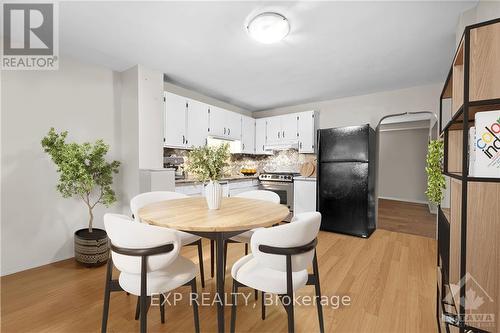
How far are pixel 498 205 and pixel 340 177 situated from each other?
2.80 meters

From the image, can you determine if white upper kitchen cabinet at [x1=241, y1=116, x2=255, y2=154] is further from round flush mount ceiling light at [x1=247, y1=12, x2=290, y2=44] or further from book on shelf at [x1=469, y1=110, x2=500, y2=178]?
book on shelf at [x1=469, y1=110, x2=500, y2=178]

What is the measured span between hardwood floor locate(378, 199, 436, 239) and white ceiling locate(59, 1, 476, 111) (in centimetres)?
253

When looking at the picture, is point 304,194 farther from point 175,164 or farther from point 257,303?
point 257,303

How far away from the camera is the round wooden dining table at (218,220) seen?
1.28 metres

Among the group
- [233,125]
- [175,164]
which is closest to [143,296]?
[175,164]

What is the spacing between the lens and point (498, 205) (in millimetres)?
956

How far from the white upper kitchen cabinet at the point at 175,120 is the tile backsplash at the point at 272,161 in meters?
1.46

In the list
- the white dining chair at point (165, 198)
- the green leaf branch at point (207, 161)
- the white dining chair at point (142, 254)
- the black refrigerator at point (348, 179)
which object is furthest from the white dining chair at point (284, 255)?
the black refrigerator at point (348, 179)

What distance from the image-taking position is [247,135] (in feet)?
16.2

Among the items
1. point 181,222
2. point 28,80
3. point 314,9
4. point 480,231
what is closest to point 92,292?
point 181,222

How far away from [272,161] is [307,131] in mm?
1238

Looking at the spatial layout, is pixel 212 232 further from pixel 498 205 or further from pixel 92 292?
pixel 92 292

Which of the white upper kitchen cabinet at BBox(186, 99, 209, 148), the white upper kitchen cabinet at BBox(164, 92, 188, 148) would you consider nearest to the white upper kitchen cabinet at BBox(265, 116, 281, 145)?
the white upper kitchen cabinet at BBox(186, 99, 209, 148)

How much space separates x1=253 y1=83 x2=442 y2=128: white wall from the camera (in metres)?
3.53
